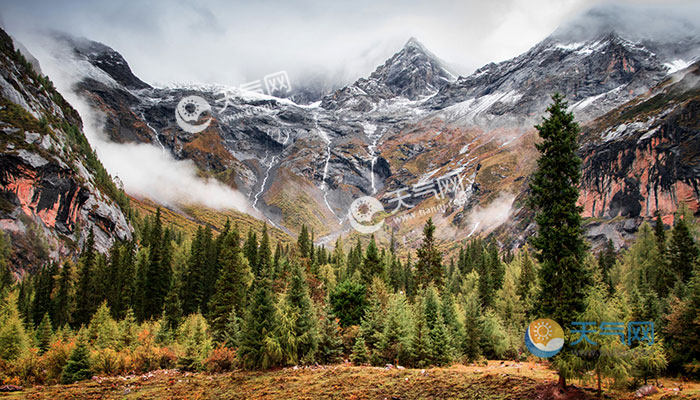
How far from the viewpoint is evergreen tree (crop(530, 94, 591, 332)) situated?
19.3 meters

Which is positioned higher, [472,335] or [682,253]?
[682,253]

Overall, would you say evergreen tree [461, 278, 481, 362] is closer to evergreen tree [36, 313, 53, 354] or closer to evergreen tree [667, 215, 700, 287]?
evergreen tree [667, 215, 700, 287]

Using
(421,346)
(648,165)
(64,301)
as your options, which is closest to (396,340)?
(421,346)

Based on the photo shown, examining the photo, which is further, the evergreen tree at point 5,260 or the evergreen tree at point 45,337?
the evergreen tree at point 5,260

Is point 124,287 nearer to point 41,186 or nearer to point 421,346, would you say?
point 421,346

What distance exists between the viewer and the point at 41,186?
417 feet

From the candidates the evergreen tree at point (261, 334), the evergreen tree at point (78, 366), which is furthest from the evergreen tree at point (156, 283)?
the evergreen tree at point (261, 334)

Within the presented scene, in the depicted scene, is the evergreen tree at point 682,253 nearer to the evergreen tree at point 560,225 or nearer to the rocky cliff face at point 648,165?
the evergreen tree at point 560,225

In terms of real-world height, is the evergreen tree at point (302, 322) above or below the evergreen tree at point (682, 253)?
below

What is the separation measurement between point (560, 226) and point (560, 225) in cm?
5

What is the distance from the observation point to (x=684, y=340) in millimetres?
→ 21547

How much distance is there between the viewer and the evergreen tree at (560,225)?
63.3 ft

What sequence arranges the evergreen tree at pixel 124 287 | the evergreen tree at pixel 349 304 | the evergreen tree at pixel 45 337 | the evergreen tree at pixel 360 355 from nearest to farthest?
→ the evergreen tree at pixel 360 355 < the evergreen tree at pixel 349 304 < the evergreen tree at pixel 45 337 < the evergreen tree at pixel 124 287

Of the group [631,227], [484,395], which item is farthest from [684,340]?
[631,227]
